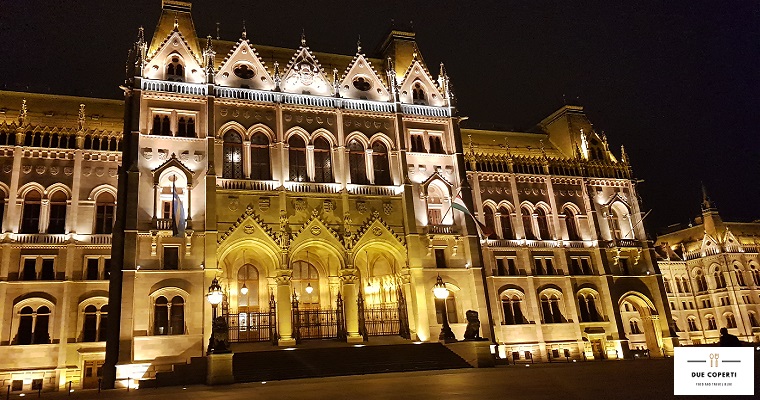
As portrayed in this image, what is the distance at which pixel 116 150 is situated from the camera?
3728cm

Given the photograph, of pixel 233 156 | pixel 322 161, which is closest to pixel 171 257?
pixel 233 156

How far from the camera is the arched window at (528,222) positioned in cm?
4416

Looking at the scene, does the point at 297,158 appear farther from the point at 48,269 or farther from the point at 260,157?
the point at 48,269

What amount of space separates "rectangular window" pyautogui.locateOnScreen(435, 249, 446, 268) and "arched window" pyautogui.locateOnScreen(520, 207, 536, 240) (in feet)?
→ 31.4

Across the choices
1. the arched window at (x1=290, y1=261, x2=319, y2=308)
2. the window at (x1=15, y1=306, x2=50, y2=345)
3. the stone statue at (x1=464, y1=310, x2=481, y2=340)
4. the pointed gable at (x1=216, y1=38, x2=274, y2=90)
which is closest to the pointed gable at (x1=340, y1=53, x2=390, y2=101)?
the pointed gable at (x1=216, y1=38, x2=274, y2=90)

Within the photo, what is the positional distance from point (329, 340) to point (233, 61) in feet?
62.6

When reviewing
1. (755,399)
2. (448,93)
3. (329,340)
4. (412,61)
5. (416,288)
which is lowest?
(755,399)

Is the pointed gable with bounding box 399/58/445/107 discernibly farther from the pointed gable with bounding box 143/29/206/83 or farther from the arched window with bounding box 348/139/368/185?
the pointed gable with bounding box 143/29/206/83

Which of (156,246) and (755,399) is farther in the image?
(156,246)

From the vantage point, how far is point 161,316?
30.8m

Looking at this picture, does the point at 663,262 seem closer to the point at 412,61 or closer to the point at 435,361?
the point at 412,61

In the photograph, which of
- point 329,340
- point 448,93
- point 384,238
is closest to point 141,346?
point 329,340

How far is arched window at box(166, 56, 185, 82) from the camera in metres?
35.9

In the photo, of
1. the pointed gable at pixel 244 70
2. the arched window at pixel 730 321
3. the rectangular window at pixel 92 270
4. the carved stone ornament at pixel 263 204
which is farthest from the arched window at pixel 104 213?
the arched window at pixel 730 321
